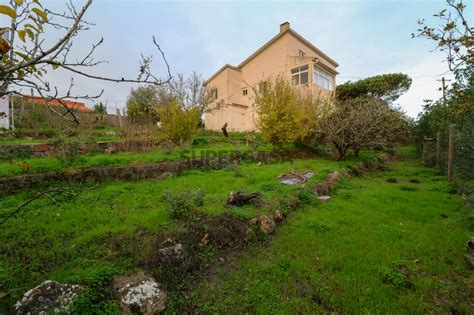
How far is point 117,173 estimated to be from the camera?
7105 mm

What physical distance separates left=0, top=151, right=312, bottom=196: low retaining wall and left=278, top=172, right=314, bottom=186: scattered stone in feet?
9.51

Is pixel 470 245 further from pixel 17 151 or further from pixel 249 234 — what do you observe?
pixel 17 151

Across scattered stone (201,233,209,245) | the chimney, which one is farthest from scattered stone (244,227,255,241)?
the chimney

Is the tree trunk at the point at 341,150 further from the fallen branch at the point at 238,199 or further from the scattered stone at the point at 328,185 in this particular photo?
the fallen branch at the point at 238,199

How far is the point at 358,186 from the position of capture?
7.75m

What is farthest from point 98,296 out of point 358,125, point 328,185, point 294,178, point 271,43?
point 271,43

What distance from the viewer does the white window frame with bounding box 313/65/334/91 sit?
58.4 ft

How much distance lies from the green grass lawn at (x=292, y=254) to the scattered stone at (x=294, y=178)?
118cm

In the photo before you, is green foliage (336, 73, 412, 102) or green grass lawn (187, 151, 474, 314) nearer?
green grass lawn (187, 151, 474, 314)

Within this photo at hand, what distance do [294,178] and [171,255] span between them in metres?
5.16

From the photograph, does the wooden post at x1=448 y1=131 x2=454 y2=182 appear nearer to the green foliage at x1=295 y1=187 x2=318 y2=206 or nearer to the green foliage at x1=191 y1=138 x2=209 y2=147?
the green foliage at x1=295 y1=187 x2=318 y2=206

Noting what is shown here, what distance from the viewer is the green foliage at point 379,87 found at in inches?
752

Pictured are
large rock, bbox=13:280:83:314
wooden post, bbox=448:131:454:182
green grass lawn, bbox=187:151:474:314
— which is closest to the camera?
large rock, bbox=13:280:83:314

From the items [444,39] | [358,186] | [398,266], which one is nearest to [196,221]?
[398,266]
